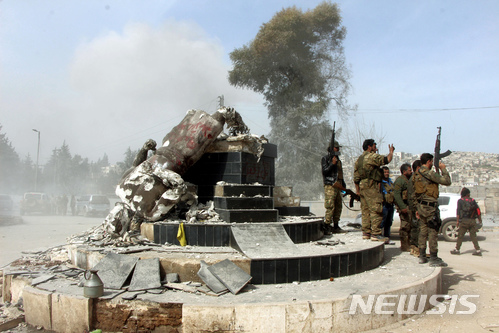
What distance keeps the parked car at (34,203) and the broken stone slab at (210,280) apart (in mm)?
25837

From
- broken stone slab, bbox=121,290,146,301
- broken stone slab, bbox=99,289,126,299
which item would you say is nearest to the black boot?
broken stone slab, bbox=121,290,146,301

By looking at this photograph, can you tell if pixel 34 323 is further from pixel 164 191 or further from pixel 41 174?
pixel 41 174

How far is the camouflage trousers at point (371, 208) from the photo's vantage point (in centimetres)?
637

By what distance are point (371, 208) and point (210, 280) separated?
341 centimetres

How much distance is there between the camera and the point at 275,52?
27734 millimetres

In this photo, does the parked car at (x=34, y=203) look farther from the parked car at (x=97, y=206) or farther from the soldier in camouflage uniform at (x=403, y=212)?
the soldier in camouflage uniform at (x=403, y=212)

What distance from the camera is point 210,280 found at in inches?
166

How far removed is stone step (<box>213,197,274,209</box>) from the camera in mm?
5996

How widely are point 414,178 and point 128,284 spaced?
459cm

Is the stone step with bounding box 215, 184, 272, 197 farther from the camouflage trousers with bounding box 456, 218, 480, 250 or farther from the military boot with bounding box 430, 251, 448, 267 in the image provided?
the camouflage trousers with bounding box 456, 218, 480, 250

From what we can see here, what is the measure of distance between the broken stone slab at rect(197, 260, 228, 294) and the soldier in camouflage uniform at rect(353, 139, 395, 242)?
3212 millimetres

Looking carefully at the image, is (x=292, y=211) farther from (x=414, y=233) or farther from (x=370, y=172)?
(x=414, y=233)

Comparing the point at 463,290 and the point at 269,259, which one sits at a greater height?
the point at 269,259

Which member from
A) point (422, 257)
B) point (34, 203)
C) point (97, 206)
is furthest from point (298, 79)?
point (422, 257)
